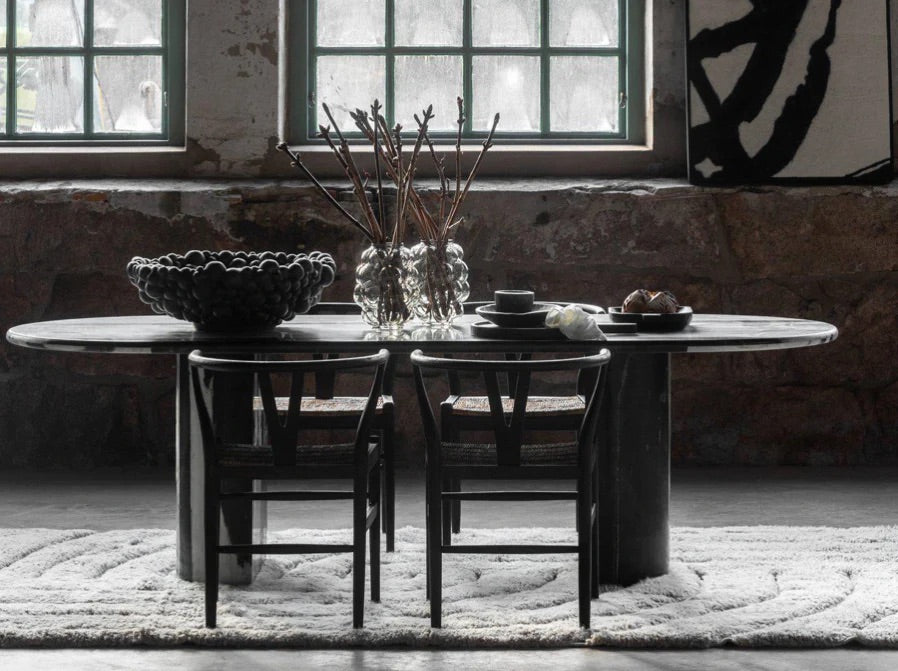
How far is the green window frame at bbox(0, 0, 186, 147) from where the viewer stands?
515cm

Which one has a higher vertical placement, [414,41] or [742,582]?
[414,41]

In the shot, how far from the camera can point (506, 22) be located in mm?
5195

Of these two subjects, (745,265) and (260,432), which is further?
(745,265)

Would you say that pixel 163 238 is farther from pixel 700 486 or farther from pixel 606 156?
pixel 700 486

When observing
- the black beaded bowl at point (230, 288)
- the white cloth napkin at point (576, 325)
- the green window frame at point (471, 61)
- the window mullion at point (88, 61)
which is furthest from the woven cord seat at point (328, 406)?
the window mullion at point (88, 61)

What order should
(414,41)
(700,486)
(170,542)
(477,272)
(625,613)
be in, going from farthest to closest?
(414,41)
(477,272)
(700,486)
(170,542)
(625,613)

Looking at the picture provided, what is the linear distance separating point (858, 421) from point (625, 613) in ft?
7.90

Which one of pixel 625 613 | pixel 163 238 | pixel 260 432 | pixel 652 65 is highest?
pixel 652 65

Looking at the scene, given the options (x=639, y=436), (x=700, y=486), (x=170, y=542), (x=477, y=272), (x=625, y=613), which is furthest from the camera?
(x=477, y=272)

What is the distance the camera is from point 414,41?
520 cm

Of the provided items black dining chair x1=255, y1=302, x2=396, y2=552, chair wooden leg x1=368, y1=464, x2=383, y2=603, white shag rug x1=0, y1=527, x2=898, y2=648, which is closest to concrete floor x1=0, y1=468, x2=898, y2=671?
white shag rug x1=0, y1=527, x2=898, y2=648

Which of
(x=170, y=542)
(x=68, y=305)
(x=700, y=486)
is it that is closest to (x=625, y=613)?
(x=170, y=542)

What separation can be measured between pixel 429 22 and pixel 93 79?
4.71 feet

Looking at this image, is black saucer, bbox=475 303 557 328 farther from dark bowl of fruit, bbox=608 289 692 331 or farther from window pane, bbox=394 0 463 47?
window pane, bbox=394 0 463 47
